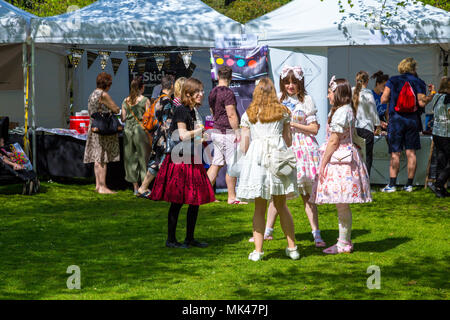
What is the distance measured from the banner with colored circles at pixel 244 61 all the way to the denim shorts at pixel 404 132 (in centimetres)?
205

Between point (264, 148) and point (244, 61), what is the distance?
4.72 m

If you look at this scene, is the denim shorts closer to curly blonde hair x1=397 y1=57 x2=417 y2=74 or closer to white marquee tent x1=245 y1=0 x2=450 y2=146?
curly blonde hair x1=397 y1=57 x2=417 y2=74

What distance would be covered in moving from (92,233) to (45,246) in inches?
30.1

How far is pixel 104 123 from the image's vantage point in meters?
10.1

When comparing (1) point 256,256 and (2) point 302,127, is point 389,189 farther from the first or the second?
(1) point 256,256

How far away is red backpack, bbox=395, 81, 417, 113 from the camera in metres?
10.1

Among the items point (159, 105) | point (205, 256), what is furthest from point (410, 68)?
point (205, 256)

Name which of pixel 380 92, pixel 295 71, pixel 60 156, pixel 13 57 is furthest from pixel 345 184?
pixel 13 57

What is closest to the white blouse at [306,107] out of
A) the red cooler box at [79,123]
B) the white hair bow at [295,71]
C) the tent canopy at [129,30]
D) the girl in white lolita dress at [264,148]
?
the white hair bow at [295,71]

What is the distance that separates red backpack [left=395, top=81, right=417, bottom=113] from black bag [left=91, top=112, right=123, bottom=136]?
4.11 m

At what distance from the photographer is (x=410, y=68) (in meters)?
10.3

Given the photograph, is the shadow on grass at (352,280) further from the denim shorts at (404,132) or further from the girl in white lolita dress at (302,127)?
the denim shorts at (404,132)

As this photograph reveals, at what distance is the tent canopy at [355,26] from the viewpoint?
10.2m
